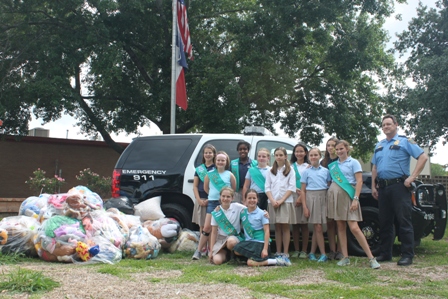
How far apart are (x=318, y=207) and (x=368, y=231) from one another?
1.06m

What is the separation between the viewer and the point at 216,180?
6.67m

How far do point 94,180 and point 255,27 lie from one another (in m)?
7.20

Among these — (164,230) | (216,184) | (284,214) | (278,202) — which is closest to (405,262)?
(284,214)

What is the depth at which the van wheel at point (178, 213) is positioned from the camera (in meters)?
7.64

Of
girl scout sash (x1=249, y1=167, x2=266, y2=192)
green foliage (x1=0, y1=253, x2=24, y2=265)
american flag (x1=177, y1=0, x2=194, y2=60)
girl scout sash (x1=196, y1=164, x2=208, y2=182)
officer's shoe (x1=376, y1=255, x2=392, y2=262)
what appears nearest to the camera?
green foliage (x1=0, y1=253, x2=24, y2=265)

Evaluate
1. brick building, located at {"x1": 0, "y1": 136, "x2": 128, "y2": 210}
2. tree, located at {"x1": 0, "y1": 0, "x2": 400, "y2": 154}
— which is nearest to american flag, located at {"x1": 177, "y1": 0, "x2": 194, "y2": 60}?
tree, located at {"x1": 0, "y1": 0, "x2": 400, "y2": 154}

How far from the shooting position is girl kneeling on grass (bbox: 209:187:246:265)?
630cm

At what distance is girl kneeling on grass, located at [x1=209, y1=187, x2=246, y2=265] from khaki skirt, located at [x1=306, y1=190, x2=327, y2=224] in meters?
0.92

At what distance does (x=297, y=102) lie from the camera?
1853cm

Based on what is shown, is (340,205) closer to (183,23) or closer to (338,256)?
(338,256)

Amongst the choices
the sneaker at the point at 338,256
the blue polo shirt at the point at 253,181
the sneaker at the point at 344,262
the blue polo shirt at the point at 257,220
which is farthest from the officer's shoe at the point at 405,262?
the blue polo shirt at the point at 253,181

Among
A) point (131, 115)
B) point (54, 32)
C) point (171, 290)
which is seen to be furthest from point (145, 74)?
point (171, 290)

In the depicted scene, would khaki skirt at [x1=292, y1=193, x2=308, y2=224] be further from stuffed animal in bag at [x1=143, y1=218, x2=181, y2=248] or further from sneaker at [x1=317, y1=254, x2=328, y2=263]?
stuffed animal in bag at [x1=143, y1=218, x2=181, y2=248]

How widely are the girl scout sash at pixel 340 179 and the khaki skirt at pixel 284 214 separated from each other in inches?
26.4
